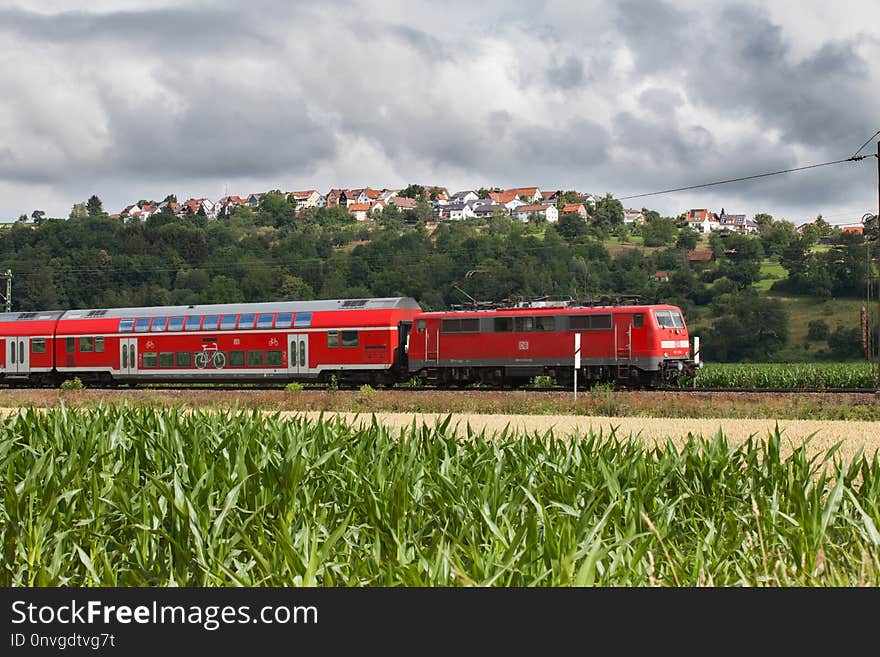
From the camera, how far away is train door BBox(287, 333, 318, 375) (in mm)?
43594

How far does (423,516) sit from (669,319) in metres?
30.8

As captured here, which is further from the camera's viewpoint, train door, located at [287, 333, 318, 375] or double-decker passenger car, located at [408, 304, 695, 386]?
train door, located at [287, 333, 318, 375]

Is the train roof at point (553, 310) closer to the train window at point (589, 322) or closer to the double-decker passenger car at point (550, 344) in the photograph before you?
the double-decker passenger car at point (550, 344)

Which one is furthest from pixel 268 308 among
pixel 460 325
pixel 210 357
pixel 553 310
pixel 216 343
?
pixel 553 310

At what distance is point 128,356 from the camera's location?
1859 inches

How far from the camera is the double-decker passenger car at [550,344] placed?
127 feet

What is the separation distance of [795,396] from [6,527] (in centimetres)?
2818

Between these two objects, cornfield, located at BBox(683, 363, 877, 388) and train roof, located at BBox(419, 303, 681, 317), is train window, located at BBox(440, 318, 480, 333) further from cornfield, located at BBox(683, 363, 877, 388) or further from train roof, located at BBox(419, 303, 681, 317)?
cornfield, located at BBox(683, 363, 877, 388)

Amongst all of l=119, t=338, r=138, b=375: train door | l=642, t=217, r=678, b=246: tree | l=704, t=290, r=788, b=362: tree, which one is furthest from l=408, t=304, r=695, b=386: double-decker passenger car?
l=642, t=217, r=678, b=246: tree

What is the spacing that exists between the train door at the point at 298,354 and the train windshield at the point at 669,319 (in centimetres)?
1418

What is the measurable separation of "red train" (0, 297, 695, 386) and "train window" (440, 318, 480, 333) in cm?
4

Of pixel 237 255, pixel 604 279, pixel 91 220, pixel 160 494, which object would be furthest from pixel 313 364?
pixel 91 220

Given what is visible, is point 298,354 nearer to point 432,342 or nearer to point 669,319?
point 432,342

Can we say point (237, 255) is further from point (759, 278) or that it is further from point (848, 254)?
point (848, 254)
